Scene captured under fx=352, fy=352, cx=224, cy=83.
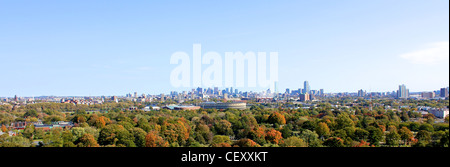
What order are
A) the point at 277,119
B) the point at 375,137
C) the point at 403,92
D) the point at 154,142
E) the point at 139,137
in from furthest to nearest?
1. the point at 403,92
2. the point at 277,119
3. the point at 375,137
4. the point at 139,137
5. the point at 154,142

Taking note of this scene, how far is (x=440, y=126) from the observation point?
1150cm

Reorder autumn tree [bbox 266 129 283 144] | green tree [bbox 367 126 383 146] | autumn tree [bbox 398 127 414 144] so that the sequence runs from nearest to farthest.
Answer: autumn tree [bbox 266 129 283 144] → green tree [bbox 367 126 383 146] → autumn tree [bbox 398 127 414 144]

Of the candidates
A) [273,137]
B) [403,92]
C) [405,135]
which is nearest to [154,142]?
[273,137]

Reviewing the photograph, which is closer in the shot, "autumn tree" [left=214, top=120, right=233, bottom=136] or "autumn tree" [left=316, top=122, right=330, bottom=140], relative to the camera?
"autumn tree" [left=316, top=122, right=330, bottom=140]

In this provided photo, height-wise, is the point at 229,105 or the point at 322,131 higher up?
the point at 322,131

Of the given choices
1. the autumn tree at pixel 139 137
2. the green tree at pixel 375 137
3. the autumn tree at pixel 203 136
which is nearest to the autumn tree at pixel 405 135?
the green tree at pixel 375 137

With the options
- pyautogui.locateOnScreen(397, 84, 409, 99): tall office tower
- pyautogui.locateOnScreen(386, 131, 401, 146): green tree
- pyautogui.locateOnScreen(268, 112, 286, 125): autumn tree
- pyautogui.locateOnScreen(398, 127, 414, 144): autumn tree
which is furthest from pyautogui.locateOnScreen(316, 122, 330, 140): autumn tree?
pyautogui.locateOnScreen(397, 84, 409, 99): tall office tower

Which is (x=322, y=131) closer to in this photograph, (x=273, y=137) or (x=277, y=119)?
(x=273, y=137)

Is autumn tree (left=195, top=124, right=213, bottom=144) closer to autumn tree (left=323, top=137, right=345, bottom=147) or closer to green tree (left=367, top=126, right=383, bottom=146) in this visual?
autumn tree (left=323, top=137, right=345, bottom=147)

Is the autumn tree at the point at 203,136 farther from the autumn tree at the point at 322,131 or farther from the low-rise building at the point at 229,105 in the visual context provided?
the low-rise building at the point at 229,105

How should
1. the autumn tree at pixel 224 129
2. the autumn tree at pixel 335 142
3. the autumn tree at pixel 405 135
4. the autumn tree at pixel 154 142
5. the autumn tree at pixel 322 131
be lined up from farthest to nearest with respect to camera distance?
1. the autumn tree at pixel 224 129
2. the autumn tree at pixel 322 131
3. the autumn tree at pixel 405 135
4. the autumn tree at pixel 154 142
5. the autumn tree at pixel 335 142
